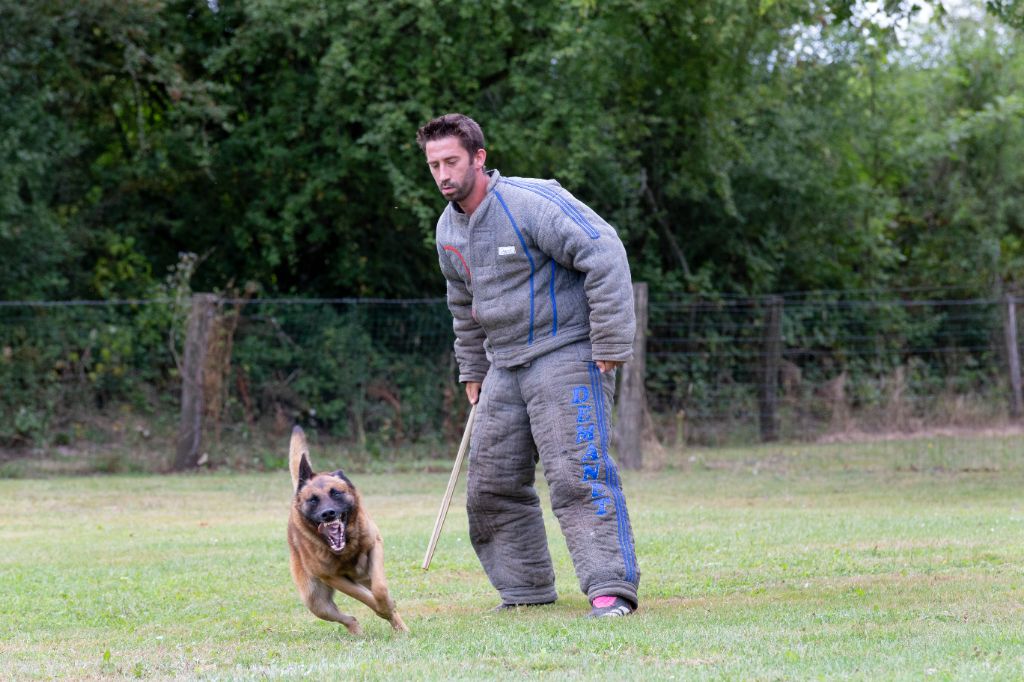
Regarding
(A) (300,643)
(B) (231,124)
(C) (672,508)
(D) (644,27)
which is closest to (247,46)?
(B) (231,124)

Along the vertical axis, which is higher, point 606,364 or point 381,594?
point 606,364

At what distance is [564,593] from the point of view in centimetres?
729

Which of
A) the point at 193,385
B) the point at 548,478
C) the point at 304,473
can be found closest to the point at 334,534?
the point at 304,473

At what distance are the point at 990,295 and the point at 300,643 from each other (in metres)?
20.0

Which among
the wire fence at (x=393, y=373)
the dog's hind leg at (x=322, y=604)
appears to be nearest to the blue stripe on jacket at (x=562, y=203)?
the dog's hind leg at (x=322, y=604)

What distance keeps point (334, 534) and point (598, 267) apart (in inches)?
65.7

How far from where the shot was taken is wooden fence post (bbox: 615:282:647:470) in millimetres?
15445

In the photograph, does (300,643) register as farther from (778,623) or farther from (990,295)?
(990,295)

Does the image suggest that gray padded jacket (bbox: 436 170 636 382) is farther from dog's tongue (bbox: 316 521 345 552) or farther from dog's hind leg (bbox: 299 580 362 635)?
dog's hind leg (bbox: 299 580 362 635)

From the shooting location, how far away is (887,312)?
70.3 feet

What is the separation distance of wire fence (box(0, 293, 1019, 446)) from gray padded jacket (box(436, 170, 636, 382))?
1020cm

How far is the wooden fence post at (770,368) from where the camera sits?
18.2 metres

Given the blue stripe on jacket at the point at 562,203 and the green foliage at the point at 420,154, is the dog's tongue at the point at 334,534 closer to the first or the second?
the blue stripe on jacket at the point at 562,203

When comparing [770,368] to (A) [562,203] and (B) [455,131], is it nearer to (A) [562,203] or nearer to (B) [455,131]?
(A) [562,203]
